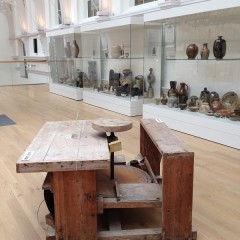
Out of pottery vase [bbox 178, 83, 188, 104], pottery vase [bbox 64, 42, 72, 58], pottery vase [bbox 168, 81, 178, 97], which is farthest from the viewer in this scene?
pottery vase [bbox 64, 42, 72, 58]

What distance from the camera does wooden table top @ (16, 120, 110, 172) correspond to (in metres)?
1.74

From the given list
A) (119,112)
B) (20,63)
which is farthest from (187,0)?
(20,63)

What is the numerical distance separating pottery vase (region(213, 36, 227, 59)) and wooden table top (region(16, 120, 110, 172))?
8.37 feet

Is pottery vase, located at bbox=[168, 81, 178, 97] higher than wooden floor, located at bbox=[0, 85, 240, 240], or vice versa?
pottery vase, located at bbox=[168, 81, 178, 97]

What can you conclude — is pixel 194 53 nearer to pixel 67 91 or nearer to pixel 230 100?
pixel 230 100

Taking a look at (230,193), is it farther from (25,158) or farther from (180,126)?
(180,126)

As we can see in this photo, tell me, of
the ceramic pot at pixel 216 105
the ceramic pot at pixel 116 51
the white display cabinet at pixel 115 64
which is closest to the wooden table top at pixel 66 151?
the ceramic pot at pixel 216 105

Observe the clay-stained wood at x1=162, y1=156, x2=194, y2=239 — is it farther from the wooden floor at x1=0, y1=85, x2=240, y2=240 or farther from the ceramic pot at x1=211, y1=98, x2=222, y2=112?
the ceramic pot at x1=211, y1=98, x2=222, y2=112

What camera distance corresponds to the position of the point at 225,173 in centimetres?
296

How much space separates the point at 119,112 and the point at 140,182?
3.69m

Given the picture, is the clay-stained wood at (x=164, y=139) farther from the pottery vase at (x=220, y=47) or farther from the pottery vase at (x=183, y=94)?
the pottery vase at (x=183, y=94)

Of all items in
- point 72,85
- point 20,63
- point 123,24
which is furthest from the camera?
point 20,63

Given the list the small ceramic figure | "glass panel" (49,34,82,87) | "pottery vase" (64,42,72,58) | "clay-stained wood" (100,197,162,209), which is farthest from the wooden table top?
"pottery vase" (64,42,72,58)

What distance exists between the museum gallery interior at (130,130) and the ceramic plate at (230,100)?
14mm
